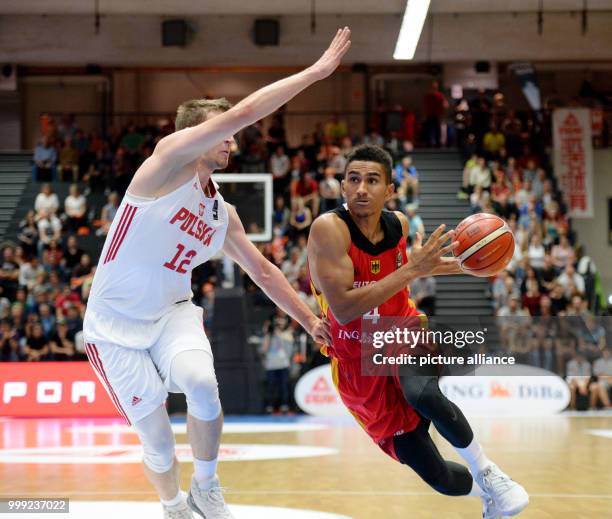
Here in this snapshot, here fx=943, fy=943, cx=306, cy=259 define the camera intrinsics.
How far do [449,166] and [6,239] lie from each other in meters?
9.45

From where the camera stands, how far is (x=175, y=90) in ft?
86.8

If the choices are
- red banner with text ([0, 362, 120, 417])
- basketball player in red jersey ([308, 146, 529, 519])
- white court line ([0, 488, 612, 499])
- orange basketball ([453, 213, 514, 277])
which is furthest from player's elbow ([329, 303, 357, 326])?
red banner with text ([0, 362, 120, 417])

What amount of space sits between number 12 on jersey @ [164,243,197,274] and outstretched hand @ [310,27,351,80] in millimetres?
1032

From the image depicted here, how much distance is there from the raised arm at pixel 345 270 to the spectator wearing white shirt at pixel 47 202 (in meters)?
14.1

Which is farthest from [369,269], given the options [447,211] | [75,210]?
[447,211]

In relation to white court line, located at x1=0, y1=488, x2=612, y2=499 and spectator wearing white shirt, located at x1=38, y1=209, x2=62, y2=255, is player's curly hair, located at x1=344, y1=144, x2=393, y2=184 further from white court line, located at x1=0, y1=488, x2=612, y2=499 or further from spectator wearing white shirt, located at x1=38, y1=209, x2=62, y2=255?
spectator wearing white shirt, located at x1=38, y1=209, x2=62, y2=255

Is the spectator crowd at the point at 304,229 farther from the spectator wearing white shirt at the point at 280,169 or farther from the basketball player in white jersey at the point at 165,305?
the basketball player in white jersey at the point at 165,305

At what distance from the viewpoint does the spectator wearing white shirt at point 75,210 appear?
58.6 feet

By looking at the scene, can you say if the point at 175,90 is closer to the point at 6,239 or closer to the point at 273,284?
the point at 6,239

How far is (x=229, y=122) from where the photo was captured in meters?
4.06

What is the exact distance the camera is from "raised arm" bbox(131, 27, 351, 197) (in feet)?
13.3

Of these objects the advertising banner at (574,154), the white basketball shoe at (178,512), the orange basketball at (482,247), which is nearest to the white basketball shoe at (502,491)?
the orange basketball at (482,247)

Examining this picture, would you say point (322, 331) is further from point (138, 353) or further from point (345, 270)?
point (138, 353)

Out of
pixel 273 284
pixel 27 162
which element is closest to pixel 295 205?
pixel 27 162
